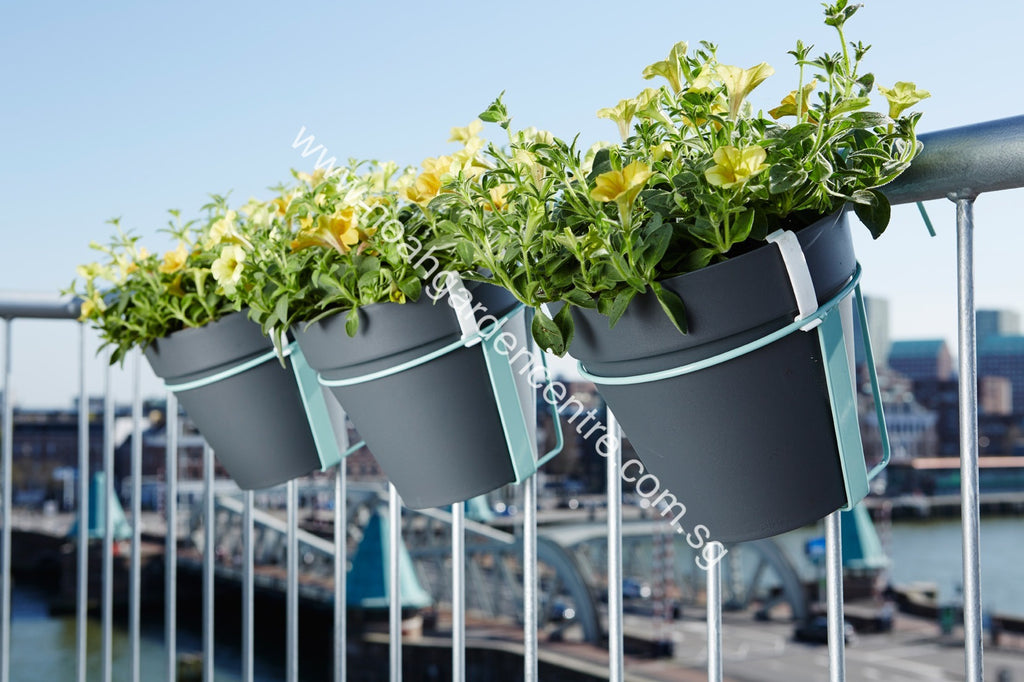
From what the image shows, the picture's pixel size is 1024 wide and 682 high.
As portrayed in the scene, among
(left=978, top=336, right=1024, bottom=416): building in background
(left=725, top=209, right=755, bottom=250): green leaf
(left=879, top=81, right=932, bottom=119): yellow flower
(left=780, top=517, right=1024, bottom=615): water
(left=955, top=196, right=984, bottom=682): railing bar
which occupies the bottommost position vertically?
(left=780, top=517, right=1024, bottom=615): water

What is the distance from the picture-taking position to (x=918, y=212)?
2.45 feet

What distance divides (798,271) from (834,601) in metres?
0.37

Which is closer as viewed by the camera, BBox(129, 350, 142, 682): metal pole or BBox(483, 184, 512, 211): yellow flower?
BBox(483, 184, 512, 211): yellow flower

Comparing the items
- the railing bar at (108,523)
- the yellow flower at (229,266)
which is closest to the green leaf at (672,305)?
the yellow flower at (229,266)

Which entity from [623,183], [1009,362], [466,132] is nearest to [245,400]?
[466,132]

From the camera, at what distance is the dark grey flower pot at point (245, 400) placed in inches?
42.3

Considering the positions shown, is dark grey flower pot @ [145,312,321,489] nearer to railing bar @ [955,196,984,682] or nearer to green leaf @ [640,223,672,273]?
green leaf @ [640,223,672,273]

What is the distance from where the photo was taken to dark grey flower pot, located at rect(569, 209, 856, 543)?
60 centimetres

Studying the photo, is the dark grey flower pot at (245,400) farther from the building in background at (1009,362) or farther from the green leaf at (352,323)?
the building in background at (1009,362)

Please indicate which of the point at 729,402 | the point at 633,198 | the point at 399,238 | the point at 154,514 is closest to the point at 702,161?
the point at 633,198

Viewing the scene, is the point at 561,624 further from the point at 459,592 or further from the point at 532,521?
the point at 532,521

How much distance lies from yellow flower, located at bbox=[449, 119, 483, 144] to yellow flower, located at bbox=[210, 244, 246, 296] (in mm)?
285

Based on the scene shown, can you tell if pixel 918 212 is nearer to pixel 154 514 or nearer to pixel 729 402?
pixel 729 402

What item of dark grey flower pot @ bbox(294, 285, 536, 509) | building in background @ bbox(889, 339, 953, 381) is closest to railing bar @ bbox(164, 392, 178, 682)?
dark grey flower pot @ bbox(294, 285, 536, 509)
